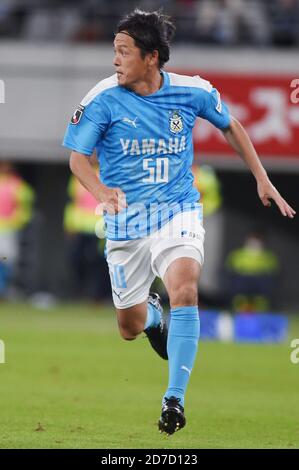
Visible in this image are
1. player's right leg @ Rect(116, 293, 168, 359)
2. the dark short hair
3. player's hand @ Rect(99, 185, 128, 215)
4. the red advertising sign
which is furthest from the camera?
the red advertising sign

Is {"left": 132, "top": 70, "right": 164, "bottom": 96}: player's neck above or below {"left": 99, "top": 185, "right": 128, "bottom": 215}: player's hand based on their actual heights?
above

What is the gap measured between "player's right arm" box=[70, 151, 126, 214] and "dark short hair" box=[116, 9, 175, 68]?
0.82m

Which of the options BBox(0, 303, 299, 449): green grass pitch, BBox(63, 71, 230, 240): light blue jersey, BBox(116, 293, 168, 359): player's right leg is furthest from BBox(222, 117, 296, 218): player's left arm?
BBox(0, 303, 299, 449): green grass pitch

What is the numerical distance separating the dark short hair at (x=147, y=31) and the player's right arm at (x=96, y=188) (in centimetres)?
82

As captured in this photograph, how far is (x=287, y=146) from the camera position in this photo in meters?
20.6

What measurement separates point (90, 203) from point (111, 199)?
13.8m

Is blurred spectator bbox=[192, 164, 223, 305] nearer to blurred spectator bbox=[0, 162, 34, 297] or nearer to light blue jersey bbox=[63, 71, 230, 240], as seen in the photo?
blurred spectator bbox=[0, 162, 34, 297]

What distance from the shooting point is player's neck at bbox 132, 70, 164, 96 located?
342 inches

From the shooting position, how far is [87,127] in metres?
8.49

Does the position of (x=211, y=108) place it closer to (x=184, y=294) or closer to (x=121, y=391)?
(x=184, y=294)

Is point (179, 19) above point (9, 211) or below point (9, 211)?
above

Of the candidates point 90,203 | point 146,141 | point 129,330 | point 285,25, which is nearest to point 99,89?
point 146,141

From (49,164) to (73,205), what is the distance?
2.67 m
